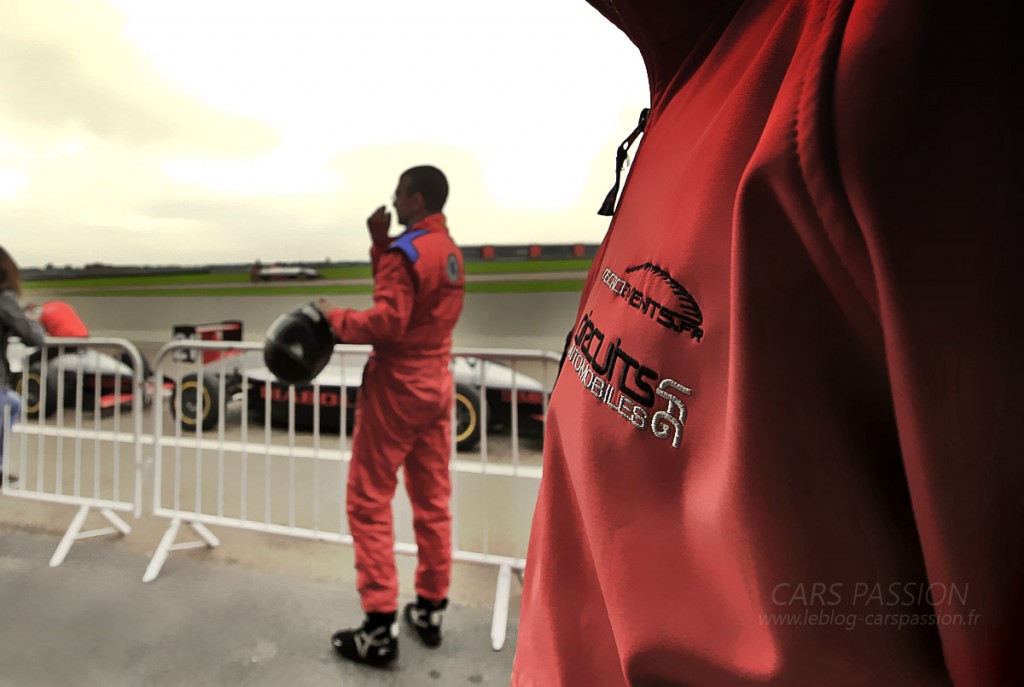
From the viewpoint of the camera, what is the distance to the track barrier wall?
6.98 ft

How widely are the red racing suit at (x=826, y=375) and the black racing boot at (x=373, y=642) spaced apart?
1513mm

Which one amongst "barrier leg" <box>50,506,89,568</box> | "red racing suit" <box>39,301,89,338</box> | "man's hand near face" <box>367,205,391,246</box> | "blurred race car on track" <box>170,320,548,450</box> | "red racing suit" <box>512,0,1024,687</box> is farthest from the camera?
"red racing suit" <box>39,301,89,338</box>

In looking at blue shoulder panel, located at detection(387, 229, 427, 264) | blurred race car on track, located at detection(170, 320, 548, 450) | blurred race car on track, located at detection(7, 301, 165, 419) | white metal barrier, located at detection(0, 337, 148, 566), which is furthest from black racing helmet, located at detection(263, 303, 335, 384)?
blurred race car on track, located at detection(7, 301, 165, 419)

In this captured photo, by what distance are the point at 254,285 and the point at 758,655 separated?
762 cm

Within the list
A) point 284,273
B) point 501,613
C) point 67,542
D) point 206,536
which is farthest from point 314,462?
point 284,273

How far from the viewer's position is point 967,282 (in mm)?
209

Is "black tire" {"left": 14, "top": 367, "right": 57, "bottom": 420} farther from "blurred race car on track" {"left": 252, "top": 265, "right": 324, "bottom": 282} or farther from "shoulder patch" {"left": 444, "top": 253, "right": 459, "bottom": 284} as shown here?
"shoulder patch" {"left": 444, "top": 253, "right": 459, "bottom": 284}

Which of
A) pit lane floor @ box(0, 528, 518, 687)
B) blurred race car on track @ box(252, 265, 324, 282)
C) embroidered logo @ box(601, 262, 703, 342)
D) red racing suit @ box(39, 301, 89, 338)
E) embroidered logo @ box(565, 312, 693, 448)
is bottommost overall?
pit lane floor @ box(0, 528, 518, 687)

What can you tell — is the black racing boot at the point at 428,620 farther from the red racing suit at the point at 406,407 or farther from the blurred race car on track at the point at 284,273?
the blurred race car on track at the point at 284,273

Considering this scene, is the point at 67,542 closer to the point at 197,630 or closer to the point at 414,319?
the point at 197,630

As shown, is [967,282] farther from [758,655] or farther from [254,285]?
[254,285]

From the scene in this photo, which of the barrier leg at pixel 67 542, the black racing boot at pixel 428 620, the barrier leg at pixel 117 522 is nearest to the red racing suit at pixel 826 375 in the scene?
the black racing boot at pixel 428 620

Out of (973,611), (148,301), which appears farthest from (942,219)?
(148,301)

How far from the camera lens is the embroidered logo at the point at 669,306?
0.28m
